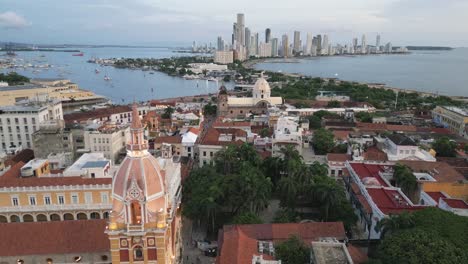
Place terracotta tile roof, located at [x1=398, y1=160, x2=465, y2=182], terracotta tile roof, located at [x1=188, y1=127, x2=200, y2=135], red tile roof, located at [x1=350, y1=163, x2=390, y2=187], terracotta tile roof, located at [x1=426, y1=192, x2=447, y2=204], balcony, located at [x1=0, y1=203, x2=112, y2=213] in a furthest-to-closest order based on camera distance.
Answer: terracotta tile roof, located at [x1=188, y1=127, x2=200, y2=135] → red tile roof, located at [x1=350, y1=163, x2=390, y2=187] → terracotta tile roof, located at [x1=398, y1=160, x2=465, y2=182] → terracotta tile roof, located at [x1=426, y1=192, x2=447, y2=204] → balcony, located at [x1=0, y1=203, x2=112, y2=213]

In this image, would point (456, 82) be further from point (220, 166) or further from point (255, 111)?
point (220, 166)

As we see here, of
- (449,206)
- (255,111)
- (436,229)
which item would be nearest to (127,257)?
(436,229)

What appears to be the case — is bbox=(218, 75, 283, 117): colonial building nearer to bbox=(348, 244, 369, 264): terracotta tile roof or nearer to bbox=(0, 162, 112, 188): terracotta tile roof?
bbox=(0, 162, 112, 188): terracotta tile roof

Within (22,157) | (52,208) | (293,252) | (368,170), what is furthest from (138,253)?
(22,157)

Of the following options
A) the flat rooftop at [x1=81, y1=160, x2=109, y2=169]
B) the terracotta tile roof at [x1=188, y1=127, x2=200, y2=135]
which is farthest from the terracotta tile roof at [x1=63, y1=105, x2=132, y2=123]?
the flat rooftop at [x1=81, y1=160, x2=109, y2=169]

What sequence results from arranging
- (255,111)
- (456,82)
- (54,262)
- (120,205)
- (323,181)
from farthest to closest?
(456,82) → (255,111) → (323,181) → (54,262) → (120,205)

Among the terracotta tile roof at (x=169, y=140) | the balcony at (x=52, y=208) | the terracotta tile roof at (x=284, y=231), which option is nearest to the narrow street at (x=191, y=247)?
the terracotta tile roof at (x=284, y=231)
